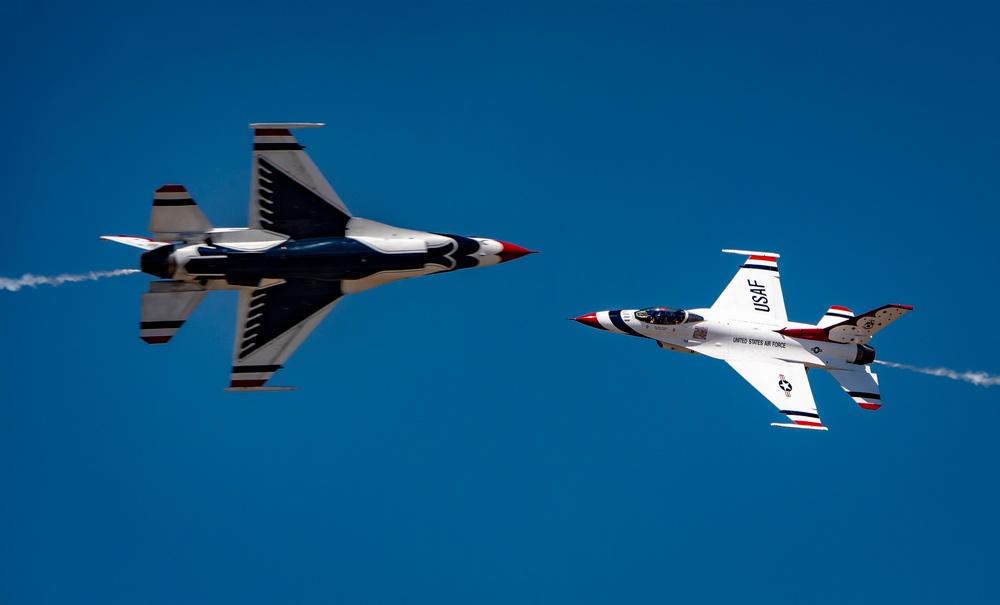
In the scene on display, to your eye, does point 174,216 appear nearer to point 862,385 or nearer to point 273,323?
point 273,323

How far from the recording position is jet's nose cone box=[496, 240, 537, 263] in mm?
34031

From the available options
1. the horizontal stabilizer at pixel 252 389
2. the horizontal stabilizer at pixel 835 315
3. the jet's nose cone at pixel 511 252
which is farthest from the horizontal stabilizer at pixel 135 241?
the horizontal stabilizer at pixel 835 315


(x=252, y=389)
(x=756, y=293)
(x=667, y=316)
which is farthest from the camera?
(x=756, y=293)

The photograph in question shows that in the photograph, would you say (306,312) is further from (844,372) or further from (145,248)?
(844,372)

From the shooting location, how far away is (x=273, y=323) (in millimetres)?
33688

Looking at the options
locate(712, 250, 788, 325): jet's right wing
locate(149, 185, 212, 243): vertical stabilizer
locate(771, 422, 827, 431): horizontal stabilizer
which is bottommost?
locate(771, 422, 827, 431): horizontal stabilizer

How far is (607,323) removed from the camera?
3797cm

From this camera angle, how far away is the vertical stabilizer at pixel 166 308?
107 ft

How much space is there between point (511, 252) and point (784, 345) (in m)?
8.87

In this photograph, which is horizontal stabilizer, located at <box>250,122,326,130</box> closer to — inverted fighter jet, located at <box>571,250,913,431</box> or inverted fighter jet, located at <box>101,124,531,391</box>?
inverted fighter jet, located at <box>101,124,531,391</box>

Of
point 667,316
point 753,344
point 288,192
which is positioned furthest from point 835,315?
point 288,192

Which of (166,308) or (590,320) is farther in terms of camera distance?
(590,320)

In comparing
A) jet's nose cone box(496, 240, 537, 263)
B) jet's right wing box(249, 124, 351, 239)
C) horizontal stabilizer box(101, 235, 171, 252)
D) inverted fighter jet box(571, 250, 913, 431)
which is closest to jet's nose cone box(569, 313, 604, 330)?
inverted fighter jet box(571, 250, 913, 431)

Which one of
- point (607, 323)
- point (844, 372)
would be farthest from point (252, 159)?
point (844, 372)
